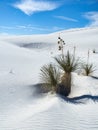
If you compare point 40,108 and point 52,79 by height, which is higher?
point 52,79

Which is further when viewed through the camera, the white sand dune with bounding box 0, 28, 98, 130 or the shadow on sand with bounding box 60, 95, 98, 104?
the shadow on sand with bounding box 60, 95, 98, 104

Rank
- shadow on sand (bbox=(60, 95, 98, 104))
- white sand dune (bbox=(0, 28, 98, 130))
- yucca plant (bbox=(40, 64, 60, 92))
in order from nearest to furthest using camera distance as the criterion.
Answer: white sand dune (bbox=(0, 28, 98, 130)), shadow on sand (bbox=(60, 95, 98, 104)), yucca plant (bbox=(40, 64, 60, 92))

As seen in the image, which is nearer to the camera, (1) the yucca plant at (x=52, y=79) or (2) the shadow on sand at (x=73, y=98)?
(2) the shadow on sand at (x=73, y=98)

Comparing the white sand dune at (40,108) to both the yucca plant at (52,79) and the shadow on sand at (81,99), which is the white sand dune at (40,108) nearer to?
the shadow on sand at (81,99)

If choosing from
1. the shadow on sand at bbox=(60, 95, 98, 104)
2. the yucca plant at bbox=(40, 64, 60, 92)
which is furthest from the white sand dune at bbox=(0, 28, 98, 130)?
the yucca plant at bbox=(40, 64, 60, 92)

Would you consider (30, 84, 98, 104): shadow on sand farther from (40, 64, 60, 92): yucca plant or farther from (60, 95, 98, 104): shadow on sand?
(40, 64, 60, 92): yucca plant

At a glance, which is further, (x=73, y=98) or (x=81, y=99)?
(x=73, y=98)

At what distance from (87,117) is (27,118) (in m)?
1.25

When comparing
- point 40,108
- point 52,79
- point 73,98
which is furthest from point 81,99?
point 40,108

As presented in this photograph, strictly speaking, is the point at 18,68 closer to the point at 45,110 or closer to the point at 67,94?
the point at 67,94

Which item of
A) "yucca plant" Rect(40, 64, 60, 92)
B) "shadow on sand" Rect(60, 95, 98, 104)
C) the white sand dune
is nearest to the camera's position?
the white sand dune

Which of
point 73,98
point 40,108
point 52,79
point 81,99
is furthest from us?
point 52,79

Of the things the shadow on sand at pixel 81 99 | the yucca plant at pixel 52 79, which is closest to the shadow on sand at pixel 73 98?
the shadow on sand at pixel 81 99

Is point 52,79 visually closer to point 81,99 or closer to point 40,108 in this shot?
point 81,99
